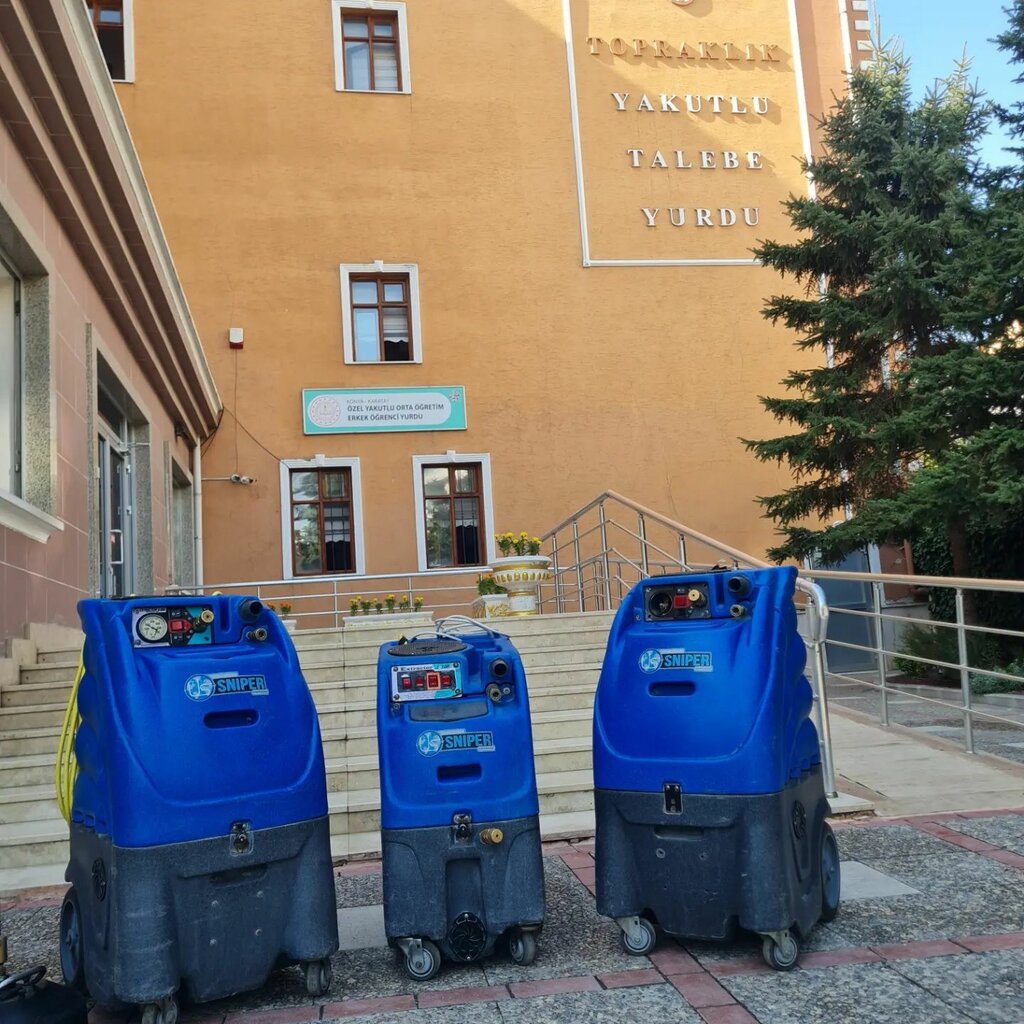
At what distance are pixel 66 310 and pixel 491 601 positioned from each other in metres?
4.93

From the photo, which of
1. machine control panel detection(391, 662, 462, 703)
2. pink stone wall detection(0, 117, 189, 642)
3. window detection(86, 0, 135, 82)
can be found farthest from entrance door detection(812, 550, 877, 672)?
machine control panel detection(391, 662, 462, 703)

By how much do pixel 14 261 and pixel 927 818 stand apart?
246 inches

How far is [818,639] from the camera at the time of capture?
4910mm

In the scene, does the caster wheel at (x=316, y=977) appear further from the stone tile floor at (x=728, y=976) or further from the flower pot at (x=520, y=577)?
the flower pot at (x=520, y=577)

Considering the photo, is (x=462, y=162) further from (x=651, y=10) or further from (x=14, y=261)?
(x=14, y=261)

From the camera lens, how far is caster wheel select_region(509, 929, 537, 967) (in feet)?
10.5

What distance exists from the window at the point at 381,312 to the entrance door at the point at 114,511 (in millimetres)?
4735

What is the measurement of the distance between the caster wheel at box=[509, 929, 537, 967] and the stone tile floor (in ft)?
0.12

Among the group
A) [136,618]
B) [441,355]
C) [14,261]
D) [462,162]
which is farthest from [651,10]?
Answer: [136,618]

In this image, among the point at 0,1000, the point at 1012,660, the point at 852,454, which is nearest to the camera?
the point at 0,1000

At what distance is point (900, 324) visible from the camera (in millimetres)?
11500

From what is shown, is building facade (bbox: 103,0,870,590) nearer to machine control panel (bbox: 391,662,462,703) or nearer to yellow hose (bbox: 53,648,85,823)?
yellow hose (bbox: 53,648,85,823)

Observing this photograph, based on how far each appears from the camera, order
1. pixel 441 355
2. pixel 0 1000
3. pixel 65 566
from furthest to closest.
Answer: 1. pixel 441 355
2. pixel 65 566
3. pixel 0 1000

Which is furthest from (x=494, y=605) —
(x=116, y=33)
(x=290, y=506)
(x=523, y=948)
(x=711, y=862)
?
(x=116, y=33)
